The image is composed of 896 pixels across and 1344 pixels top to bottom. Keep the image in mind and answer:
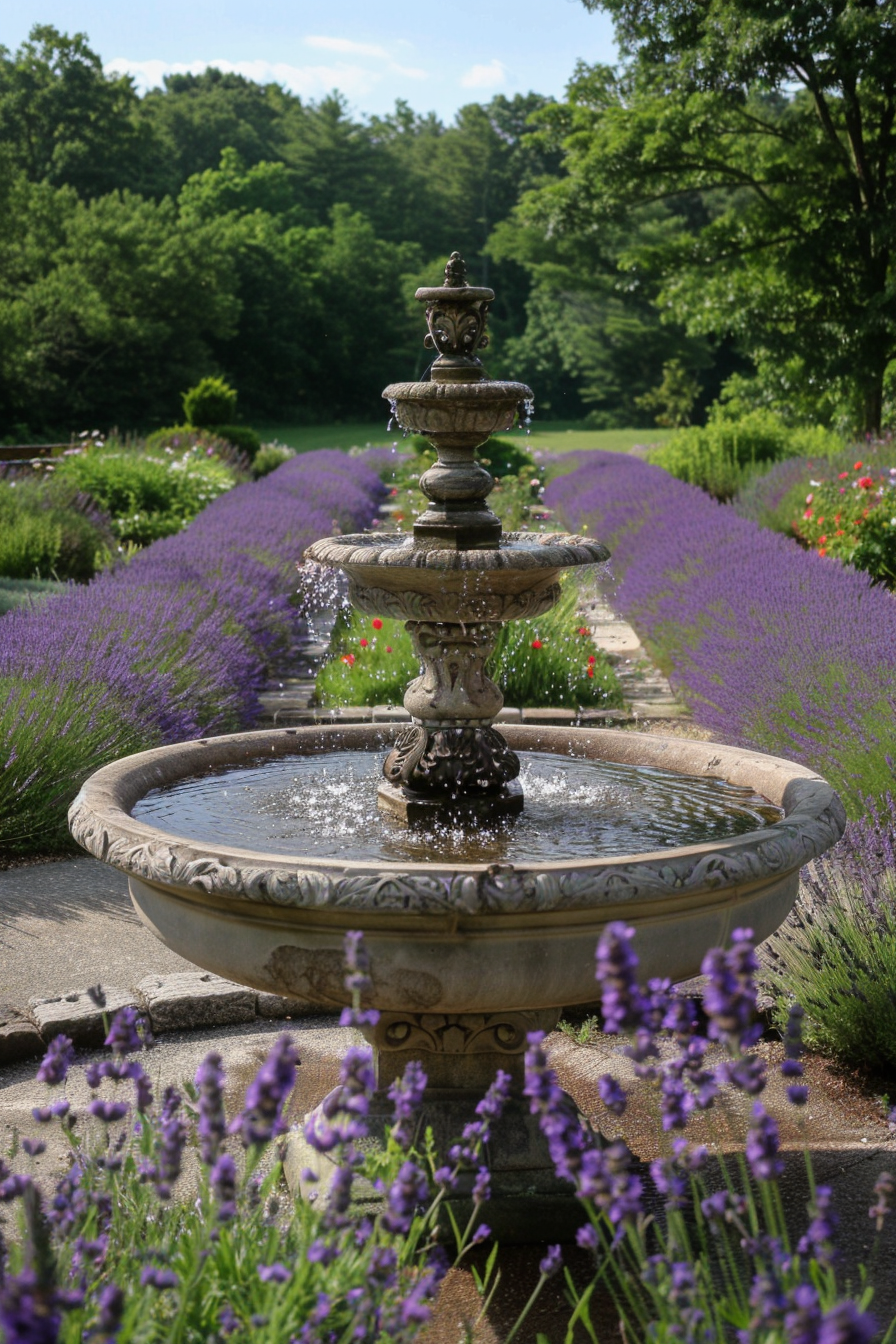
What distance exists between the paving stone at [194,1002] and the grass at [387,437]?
94.4 ft

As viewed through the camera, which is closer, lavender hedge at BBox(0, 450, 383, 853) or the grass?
lavender hedge at BBox(0, 450, 383, 853)

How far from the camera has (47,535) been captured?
11477mm

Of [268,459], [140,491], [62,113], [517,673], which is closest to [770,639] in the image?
[517,673]

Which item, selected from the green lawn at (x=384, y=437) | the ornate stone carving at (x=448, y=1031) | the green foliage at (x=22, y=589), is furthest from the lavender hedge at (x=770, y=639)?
the green lawn at (x=384, y=437)

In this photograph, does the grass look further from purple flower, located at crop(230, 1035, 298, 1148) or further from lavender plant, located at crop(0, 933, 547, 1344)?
purple flower, located at crop(230, 1035, 298, 1148)

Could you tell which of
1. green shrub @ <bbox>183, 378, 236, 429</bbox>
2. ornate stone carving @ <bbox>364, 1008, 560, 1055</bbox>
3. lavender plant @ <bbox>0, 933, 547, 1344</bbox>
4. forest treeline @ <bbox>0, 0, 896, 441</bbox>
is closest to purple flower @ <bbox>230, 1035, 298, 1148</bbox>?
lavender plant @ <bbox>0, 933, 547, 1344</bbox>

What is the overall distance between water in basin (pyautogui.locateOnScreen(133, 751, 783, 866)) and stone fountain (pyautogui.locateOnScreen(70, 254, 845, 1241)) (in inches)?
1.5

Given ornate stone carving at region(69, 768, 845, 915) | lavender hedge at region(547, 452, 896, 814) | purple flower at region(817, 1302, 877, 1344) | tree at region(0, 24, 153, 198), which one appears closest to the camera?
purple flower at region(817, 1302, 877, 1344)

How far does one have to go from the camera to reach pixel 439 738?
348cm

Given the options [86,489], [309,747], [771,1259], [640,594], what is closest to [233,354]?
[86,489]

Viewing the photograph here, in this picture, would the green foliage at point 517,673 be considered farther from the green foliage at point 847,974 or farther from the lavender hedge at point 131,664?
the green foliage at point 847,974

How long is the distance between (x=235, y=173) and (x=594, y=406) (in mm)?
18148

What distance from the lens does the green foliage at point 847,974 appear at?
11.1 ft

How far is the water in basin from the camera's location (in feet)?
10.7
